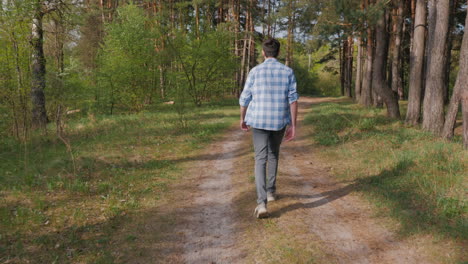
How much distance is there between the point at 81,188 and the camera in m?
5.79

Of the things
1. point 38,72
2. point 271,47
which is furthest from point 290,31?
point 271,47

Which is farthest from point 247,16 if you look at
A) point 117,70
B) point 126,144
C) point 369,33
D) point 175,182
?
point 175,182

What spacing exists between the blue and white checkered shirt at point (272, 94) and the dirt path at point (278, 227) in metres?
1.36

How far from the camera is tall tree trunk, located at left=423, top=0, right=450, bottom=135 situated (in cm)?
971

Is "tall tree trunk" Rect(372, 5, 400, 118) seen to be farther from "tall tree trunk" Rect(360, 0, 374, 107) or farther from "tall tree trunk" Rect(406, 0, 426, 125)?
"tall tree trunk" Rect(360, 0, 374, 107)

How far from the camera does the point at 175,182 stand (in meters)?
6.63

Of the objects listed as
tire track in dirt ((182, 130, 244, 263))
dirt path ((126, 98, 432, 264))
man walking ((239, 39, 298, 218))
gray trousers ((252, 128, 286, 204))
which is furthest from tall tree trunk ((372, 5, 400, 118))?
gray trousers ((252, 128, 286, 204))

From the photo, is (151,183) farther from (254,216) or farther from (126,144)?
(126,144)

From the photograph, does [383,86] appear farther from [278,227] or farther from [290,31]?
[290,31]

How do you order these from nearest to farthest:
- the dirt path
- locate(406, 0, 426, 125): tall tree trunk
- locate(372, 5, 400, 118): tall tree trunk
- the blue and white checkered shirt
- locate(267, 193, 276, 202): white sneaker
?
1. the dirt path
2. the blue and white checkered shirt
3. locate(267, 193, 276, 202): white sneaker
4. locate(406, 0, 426, 125): tall tree trunk
5. locate(372, 5, 400, 118): tall tree trunk

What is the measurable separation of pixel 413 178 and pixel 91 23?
2811cm

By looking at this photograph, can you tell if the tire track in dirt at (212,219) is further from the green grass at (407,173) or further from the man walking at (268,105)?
the green grass at (407,173)

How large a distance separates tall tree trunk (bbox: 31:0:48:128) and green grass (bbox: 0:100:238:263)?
5.02ft

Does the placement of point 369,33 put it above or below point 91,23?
below
